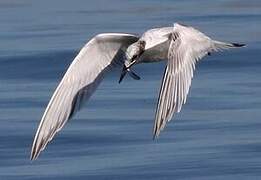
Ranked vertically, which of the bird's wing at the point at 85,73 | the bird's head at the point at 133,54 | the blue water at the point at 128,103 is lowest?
the blue water at the point at 128,103

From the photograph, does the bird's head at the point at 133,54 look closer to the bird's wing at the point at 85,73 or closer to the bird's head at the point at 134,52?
the bird's head at the point at 134,52

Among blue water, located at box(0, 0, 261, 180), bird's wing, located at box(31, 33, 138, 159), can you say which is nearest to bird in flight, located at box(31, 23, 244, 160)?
bird's wing, located at box(31, 33, 138, 159)

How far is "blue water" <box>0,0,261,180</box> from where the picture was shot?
12.4 m

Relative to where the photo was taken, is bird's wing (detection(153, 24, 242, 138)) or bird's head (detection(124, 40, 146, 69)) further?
bird's head (detection(124, 40, 146, 69))

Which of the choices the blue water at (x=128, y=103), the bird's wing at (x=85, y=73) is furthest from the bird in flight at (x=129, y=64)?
the blue water at (x=128, y=103)

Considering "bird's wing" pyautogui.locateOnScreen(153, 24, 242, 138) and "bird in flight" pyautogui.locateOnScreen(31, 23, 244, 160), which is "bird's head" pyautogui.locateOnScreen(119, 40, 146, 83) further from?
"bird's wing" pyautogui.locateOnScreen(153, 24, 242, 138)

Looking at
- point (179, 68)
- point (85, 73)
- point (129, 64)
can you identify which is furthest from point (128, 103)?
point (179, 68)

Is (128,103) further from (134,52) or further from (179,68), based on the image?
(179,68)

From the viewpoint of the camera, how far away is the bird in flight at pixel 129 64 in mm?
10430

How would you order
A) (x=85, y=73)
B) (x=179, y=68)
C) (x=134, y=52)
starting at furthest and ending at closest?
(x=85, y=73) < (x=134, y=52) < (x=179, y=68)

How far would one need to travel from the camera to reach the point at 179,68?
10.6 meters

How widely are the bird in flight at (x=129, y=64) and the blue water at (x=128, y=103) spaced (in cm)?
109

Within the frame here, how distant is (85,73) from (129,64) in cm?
44
